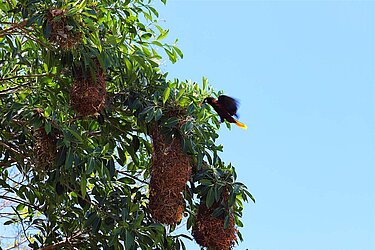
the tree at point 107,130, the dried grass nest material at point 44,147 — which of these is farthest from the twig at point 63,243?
the dried grass nest material at point 44,147

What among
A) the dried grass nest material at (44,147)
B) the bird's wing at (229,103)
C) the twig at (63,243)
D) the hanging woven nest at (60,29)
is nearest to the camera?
the hanging woven nest at (60,29)

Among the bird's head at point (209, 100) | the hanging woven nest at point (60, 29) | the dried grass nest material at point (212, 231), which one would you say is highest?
the bird's head at point (209, 100)

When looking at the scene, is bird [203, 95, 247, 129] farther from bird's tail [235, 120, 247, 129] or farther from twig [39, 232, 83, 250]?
twig [39, 232, 83, 250]

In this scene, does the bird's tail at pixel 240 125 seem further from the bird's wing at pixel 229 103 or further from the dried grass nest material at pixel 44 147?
the dried grass nest material at pixel 44 147

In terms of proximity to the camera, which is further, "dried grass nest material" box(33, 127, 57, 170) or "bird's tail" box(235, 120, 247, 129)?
"bird's tail" box(235, 120, 247, 129)

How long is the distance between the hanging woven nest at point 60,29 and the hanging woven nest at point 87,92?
0.20m

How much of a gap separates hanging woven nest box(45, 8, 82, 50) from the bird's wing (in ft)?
3.02

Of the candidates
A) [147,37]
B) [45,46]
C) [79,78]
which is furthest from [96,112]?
[147,37]

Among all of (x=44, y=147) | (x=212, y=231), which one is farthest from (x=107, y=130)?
(x=212, y=231)

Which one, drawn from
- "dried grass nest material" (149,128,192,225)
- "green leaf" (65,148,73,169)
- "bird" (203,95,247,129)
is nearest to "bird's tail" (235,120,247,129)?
"bird" (203,95,247,129)

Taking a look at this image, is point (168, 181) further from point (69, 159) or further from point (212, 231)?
point (69, 159)

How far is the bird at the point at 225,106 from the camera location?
132 inches

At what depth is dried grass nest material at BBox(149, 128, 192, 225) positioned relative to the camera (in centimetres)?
296

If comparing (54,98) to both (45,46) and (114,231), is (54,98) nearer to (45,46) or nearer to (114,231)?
(45,46)
